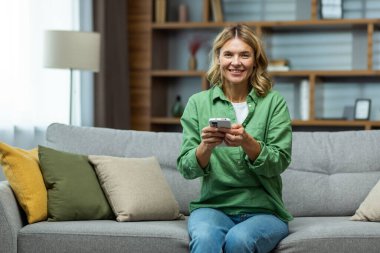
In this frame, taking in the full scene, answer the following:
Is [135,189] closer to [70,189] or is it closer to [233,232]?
[70,189]

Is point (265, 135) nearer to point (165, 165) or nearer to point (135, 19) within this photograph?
point (165, 165)

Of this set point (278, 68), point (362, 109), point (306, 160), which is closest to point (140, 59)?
point (278, 68)

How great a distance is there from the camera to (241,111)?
3256mm

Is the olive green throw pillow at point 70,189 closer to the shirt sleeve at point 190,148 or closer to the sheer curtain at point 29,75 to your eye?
the shirt sleeve at point 190,148

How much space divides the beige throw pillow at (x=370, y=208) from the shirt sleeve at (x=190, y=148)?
2.48 ft

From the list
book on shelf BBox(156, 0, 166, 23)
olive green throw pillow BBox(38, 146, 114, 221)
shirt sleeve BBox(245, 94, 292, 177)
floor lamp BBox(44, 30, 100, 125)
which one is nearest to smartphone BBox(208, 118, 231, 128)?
shirt sleeve BBox(245, 94, 292, 177)

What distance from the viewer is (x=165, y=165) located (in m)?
3.83

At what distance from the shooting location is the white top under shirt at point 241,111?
10.6 feet

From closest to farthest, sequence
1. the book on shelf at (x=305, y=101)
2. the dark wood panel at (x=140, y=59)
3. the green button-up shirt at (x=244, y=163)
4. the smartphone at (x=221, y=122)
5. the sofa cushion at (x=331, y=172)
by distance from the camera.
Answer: the smartphone at (x=221, y=122) → the green button-up shirt at (x=244, y=163) → the sofa cushion at (x=331, y=172) → the book on shelf at (x=305, y=101) → the dark wood panel at (x=140, y=59)

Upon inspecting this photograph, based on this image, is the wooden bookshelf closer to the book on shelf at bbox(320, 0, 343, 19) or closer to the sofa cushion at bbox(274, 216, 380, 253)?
the book on shelf at bbox(320, 0, 343, 19)

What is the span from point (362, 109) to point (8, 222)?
359cm

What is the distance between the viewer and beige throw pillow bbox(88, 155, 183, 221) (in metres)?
3.44

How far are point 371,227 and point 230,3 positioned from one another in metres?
3.67

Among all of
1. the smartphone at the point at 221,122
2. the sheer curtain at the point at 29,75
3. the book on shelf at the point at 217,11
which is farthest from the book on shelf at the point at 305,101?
the smartphone at the point at 221,122
